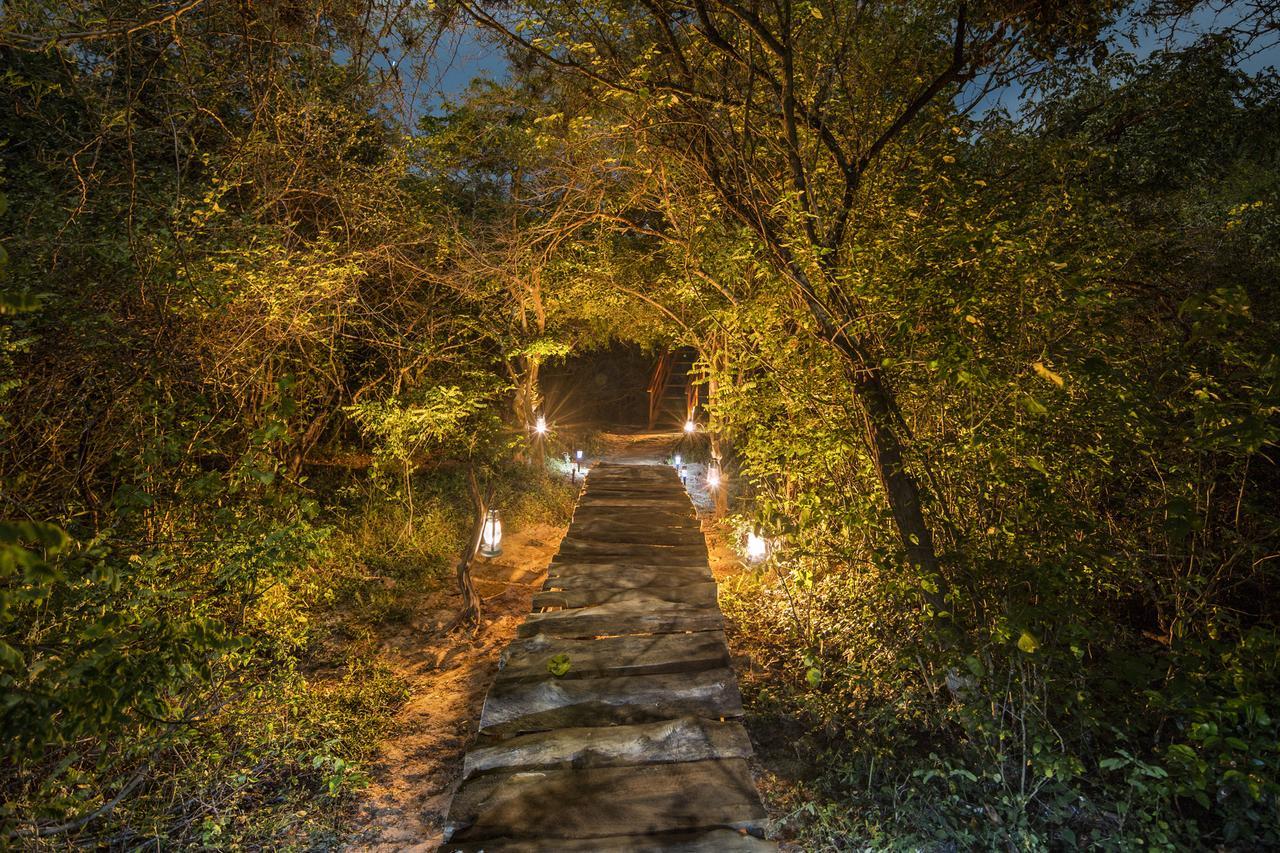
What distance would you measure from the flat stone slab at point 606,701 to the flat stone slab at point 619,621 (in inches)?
23.9

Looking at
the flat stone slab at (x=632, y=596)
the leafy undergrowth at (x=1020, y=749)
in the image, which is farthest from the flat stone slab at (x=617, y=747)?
the flat stone slab at (x=632, y=596)

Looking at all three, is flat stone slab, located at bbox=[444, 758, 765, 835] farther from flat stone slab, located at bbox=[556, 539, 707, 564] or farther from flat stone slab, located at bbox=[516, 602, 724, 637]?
flat stone slab, located at bbox=[556, 539, 707, 564]

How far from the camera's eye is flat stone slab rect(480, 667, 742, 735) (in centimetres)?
376

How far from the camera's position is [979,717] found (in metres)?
2.98

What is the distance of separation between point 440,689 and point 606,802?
99.7 inches

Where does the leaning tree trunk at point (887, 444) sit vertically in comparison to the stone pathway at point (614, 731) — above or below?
above

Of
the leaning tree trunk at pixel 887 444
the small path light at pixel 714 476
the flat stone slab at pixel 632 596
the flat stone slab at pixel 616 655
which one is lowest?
the flat stone slab at pixel 616 655

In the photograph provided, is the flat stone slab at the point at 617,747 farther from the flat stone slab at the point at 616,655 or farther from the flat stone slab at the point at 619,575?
the flat stone slab at the point at 619,575

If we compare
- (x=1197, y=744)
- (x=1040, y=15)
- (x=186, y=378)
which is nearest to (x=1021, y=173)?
(x=1040, y=15)

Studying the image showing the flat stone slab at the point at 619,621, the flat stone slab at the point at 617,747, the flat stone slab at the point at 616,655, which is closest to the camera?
the flat stone slab at the point at 617,747

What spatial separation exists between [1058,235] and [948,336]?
1.35 m

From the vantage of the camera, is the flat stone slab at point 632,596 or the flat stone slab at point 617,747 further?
the flat stone slab at point 632,596

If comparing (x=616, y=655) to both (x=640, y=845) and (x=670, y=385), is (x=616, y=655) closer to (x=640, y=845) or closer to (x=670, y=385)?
(x=640, y=845)

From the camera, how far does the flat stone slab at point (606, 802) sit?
2.94m
